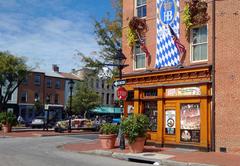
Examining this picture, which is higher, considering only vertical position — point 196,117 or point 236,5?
point 236,5

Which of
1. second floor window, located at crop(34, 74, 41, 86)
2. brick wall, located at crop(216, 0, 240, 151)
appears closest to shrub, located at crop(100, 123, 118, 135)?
brick wall, located at crop(216, 0, 240, 151)

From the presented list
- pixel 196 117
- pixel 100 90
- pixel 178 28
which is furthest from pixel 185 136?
pixel 100 90

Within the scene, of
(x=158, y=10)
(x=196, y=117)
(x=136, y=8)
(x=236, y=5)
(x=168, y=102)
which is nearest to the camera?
(x=236, y=5)

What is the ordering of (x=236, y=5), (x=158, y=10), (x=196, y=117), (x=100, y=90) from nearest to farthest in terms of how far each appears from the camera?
(x=236, y=5)
(x=196, y=117)
(x=158, y=10)
(x=100, y=90)

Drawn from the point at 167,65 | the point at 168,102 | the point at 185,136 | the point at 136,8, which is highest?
the point at 136,8

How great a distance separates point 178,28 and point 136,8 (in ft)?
12.8

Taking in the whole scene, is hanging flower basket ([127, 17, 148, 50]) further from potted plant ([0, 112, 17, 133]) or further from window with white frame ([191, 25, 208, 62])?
potted plant ([0, 112, 17, 133])

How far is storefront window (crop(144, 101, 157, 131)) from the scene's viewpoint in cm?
2248

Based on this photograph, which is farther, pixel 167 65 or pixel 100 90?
pixel 100 90

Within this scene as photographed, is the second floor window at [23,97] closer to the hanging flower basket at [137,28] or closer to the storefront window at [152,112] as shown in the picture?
the hanging flower basket at [137,28]

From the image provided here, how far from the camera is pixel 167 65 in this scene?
22.0 meters

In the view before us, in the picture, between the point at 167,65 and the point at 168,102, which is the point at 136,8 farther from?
the point at 168,102

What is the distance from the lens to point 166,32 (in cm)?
2241

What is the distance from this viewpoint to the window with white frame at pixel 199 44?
20578mm
